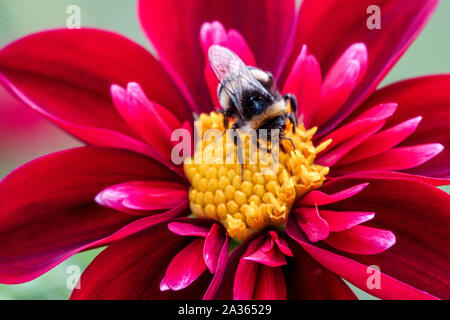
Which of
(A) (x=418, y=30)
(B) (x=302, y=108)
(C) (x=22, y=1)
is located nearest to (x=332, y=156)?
(B) (x=302, y=108)

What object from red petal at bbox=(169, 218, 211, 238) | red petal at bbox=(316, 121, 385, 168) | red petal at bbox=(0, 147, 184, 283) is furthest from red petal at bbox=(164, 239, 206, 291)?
red petal at bbox=(316, 121, 385, 168)

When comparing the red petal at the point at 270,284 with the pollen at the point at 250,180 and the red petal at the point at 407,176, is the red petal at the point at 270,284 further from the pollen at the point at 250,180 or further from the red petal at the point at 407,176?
the red petal at the point at 407,176

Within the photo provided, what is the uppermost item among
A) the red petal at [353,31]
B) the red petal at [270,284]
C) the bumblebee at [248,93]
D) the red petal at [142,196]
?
the red petal at [353,31]

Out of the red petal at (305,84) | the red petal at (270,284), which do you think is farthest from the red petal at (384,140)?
the red petal at (270,284)

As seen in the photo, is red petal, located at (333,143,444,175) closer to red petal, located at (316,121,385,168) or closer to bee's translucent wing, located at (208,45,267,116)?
red petal, located at (316,121,385,168)

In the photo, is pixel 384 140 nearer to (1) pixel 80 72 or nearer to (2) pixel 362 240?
(2) pixel 362 240
